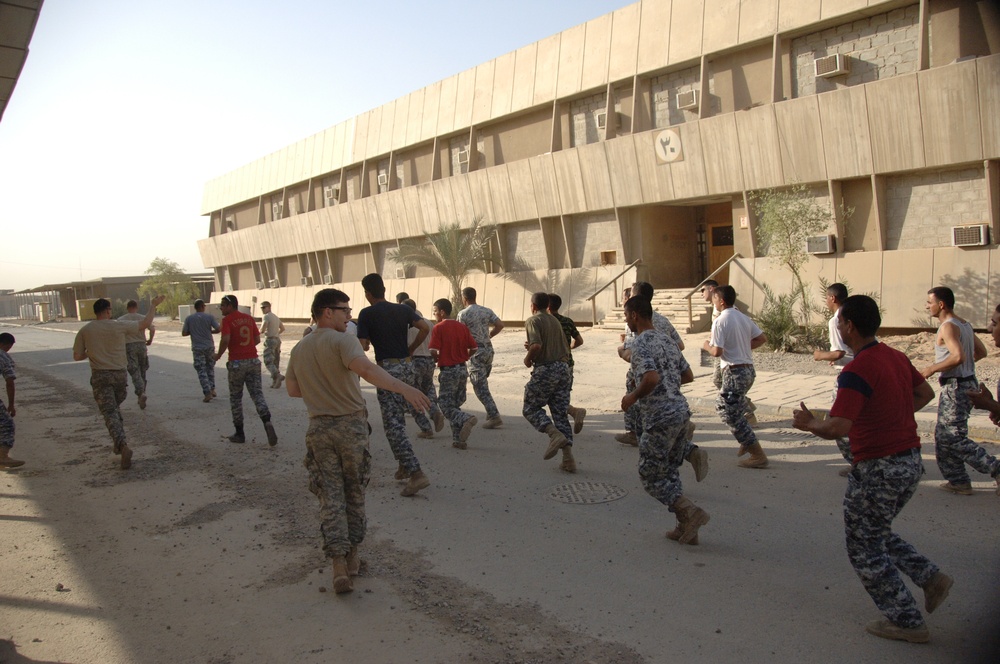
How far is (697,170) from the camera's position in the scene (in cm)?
1912

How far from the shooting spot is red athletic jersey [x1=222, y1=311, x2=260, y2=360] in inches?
380

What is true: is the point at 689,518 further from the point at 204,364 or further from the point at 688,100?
the point at 688,100

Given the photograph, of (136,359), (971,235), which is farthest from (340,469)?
(971,235)

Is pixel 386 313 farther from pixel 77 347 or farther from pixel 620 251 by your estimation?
pixel 620 251

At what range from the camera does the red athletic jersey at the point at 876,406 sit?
3.77 meters

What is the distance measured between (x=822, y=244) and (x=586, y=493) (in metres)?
12.5

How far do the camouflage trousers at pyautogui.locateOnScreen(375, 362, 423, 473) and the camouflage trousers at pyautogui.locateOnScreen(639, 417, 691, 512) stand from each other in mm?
2496

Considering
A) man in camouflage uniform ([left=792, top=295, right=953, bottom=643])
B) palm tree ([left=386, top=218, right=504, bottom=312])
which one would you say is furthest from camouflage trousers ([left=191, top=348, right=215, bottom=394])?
man in camouflage uniform ([left=792, top=295, right=953, bottom=643])

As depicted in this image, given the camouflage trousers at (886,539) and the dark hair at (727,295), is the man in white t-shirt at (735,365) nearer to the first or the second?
the dark hair at (727,295)

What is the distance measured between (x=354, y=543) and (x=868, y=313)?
11.5ft

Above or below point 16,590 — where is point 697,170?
above

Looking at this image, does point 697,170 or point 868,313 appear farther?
point 697,170

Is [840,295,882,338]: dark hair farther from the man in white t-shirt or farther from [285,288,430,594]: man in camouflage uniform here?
the man in white t-shirt

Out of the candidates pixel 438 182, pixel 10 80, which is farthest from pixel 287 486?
pixel 438 182
